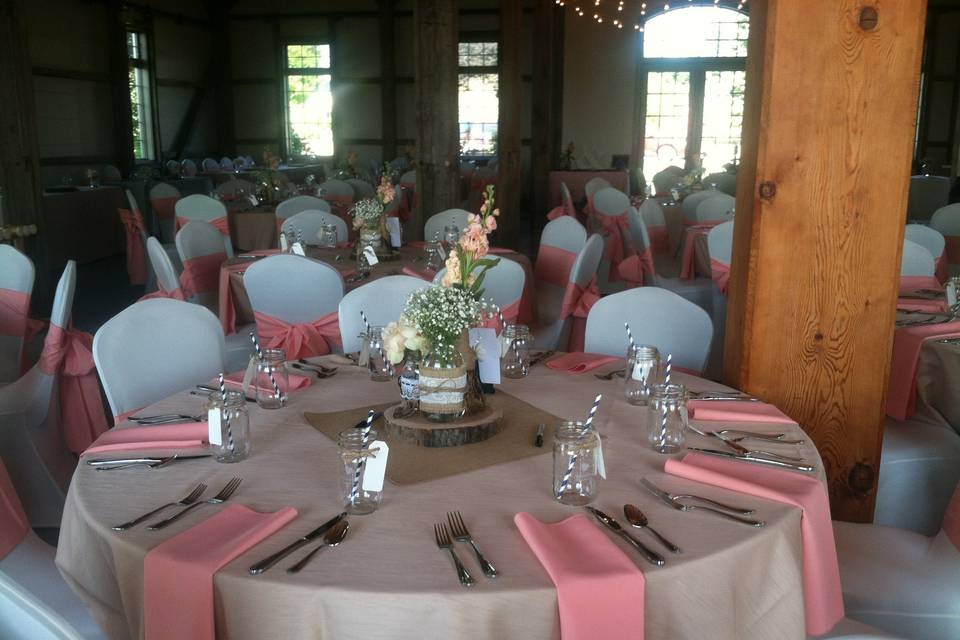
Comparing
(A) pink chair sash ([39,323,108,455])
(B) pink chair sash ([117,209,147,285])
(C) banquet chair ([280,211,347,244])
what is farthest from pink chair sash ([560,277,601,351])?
(B) pink chair sash ([117,209,147,285])

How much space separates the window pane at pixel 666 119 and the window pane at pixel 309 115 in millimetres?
6325

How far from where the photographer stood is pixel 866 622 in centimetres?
203

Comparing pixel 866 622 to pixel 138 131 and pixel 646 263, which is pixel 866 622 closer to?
pixel 646 263

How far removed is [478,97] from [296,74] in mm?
3756

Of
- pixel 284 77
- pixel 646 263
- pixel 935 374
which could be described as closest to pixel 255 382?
pixel 935 374

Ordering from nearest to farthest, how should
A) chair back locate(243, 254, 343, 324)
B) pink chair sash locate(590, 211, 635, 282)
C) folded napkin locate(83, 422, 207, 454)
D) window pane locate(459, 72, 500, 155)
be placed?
1. folded napkin locate(83, 422, 207, 454)
2. chair back locate(243, 254, 343, 324)
3. pink chair sash locate(590, 211, 635, 282)
4. window pane locate(459, 72, 500, 155)

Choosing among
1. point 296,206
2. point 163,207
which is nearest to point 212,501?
point 296,206

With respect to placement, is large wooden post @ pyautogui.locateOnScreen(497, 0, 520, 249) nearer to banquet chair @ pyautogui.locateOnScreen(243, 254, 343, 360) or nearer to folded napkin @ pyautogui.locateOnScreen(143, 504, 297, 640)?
banquet chair @ pyautogui.locateOnScreen(243, 254, 343, 360)

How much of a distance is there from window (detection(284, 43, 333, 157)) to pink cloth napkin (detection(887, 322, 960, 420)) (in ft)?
50.8

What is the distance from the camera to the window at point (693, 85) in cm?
1541

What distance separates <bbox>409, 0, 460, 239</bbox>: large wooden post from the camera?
684 centimetres

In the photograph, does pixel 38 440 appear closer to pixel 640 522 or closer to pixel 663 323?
pixel 663 323

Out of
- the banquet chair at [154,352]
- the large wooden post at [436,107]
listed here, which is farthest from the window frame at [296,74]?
the banquet chair at [154,352]

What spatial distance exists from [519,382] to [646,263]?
354cm
